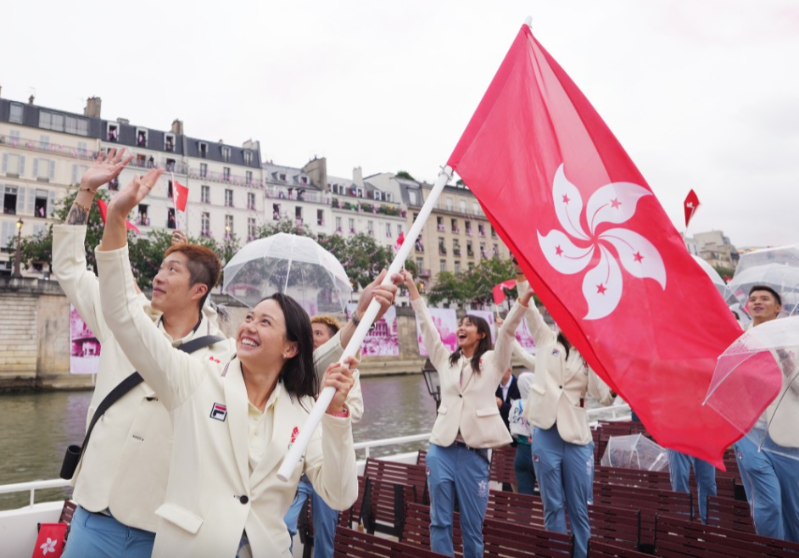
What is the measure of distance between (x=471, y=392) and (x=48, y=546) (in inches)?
123

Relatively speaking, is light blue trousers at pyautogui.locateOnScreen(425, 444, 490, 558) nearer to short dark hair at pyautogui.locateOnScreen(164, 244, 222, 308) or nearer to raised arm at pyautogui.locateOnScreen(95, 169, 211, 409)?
short dark hair at pyautogui.locateOnScreen(164, 244, 222, 308)

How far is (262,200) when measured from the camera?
5362cm

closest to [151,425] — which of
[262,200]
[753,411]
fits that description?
[753,411]

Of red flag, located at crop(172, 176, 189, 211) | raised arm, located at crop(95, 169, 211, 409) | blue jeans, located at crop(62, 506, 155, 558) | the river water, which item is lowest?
the river water

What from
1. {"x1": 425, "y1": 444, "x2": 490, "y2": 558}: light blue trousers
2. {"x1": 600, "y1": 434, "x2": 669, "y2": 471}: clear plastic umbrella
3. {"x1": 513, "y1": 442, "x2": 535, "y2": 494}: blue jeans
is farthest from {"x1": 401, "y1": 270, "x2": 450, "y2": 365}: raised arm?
{"x1": 600, "y1": 434, "x2": 669, "y2": 471}: clear plastic umbrella

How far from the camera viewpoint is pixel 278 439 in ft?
7.57

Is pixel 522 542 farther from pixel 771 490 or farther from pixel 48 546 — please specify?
pixel 48 546

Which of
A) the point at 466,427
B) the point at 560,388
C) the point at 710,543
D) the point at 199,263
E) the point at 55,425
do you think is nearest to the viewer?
the point at 199,263

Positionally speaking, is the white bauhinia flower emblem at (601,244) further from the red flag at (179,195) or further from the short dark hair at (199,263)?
the red flag at (179,195)

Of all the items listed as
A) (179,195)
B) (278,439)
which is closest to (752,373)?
(278,439)

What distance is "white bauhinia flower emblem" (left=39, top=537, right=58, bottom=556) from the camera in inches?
152

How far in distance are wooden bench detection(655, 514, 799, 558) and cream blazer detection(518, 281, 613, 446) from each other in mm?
1272

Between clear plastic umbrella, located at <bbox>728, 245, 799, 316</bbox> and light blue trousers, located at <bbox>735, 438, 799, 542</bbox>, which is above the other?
clear plastic umbrella, located at <bbox>728, 245, 799, 316</bbox>

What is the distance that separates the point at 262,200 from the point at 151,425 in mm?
52868
